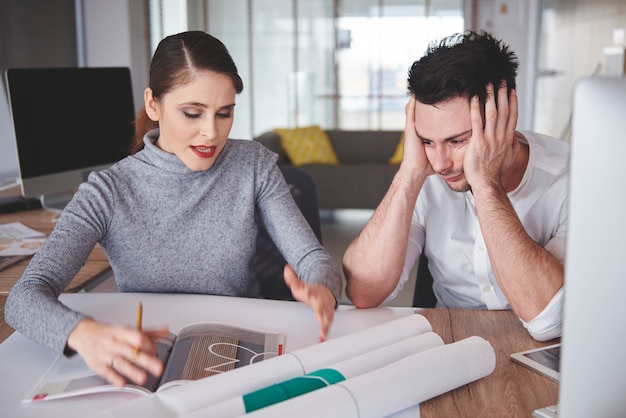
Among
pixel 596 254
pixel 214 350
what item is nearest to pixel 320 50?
pixel 214 350

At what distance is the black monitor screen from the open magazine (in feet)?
4.52

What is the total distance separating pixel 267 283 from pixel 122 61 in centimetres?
446

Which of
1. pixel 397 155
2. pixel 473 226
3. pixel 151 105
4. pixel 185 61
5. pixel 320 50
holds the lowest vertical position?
pixel 397 155

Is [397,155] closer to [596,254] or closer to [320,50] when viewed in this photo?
[320,50]

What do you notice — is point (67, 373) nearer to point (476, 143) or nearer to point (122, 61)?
point (476, 143)

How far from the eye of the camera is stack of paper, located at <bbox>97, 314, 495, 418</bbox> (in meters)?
0.93

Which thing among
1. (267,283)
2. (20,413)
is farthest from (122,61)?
(20,413)

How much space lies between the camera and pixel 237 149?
1802 mm

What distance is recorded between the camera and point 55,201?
Result: 8.77 ft

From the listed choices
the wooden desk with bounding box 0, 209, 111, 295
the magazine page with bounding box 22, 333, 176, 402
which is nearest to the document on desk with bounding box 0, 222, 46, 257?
the wooden desk with bounding box 0, 209, 111, 295

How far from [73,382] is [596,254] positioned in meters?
0.83

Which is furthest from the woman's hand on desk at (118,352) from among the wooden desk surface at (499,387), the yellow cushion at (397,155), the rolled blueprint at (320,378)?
the yellow cushion at (397,155)

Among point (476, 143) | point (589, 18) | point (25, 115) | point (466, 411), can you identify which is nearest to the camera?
point (466, 411)

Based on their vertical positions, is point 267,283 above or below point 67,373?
below
